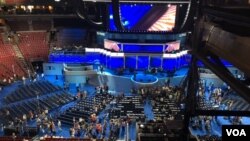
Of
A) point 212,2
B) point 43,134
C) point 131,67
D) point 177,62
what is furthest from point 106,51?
point 212,2

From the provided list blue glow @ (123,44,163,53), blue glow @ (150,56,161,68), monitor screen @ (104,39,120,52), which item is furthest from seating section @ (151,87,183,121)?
monitor screen @ (104,39,120,52)

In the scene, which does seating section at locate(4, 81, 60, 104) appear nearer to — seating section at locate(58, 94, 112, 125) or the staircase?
the staircase

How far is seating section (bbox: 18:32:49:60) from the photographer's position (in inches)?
1670

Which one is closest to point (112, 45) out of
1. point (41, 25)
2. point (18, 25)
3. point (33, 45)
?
point (33, 45)

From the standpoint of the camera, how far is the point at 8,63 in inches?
1517

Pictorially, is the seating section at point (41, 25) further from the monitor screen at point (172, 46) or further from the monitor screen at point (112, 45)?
the monitor screen at point (172, 46)

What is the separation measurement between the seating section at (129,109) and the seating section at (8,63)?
1404cm

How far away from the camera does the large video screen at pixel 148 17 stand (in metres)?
42.2

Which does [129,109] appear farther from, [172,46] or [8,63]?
[8,63]

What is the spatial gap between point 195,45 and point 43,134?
23.1 m

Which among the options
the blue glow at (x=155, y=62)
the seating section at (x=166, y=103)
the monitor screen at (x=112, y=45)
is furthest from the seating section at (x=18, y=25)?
the seating section at (x=166, y=103)

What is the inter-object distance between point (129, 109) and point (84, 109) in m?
4.59

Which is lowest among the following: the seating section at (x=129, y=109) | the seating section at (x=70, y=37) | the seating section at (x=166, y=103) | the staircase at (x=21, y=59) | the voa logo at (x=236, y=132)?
the seating section at (x=129, y=109)

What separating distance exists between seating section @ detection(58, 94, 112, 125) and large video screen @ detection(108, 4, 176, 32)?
13.2 metres
